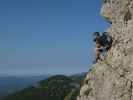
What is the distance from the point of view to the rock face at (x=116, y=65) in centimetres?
4481

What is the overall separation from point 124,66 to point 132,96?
4760 mm

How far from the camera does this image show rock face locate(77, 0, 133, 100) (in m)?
44.8

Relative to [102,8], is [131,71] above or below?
below

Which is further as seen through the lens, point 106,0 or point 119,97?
point 106,0

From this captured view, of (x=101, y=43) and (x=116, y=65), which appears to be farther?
(x=101, y=43)

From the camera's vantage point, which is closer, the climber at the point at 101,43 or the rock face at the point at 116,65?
the rock face at the point at 116,65

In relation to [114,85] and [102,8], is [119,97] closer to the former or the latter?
[114,85]

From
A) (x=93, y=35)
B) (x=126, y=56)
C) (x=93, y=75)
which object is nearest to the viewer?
(x=126, y=56)

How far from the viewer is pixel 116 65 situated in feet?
156

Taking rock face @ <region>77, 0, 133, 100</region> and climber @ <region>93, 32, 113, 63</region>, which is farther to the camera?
climber @ <region>93, 32, 113, 63</region>

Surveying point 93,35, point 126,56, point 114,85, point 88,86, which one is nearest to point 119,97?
point 114,85

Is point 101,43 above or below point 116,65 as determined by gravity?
above

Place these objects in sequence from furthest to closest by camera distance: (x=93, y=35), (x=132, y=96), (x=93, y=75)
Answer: (x=93, y=35) → (x=93, y=75) → (x=132, y=96)

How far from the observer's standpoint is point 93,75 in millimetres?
52344
